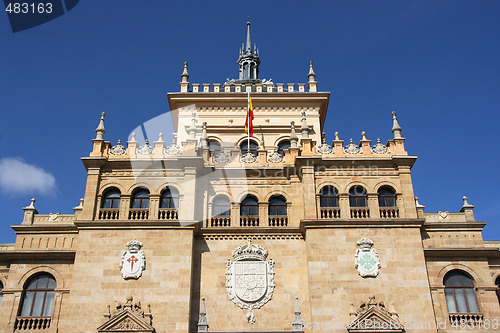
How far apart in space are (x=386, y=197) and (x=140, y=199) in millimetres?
12768

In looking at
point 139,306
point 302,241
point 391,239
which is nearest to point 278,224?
point 302,241

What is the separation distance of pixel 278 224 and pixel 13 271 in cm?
1378

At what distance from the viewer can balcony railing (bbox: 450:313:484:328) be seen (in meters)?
25.4

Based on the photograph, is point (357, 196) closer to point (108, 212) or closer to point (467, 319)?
point (467, 319)

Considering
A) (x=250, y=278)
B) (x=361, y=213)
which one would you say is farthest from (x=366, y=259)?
(x=250, y=278)

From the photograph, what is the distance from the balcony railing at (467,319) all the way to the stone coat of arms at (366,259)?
444 centimetres

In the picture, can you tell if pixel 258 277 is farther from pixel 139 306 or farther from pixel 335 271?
pixel 139 306

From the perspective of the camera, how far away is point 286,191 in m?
28.2

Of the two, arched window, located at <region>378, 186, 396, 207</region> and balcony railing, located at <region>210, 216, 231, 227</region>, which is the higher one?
arched window, located at <region>378, 186, 396, 207</region>

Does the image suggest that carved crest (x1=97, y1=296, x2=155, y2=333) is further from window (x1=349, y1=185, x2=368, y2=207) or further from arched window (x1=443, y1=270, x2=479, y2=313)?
arched window (x1=443, y1=270, x2=479, y2=313)

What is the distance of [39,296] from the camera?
1062 inches

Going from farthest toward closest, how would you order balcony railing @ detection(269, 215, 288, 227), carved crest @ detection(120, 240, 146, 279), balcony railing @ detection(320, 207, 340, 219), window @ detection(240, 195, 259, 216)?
window @ detection(240, 195, 259, 216) < balcony railing @ detection(269, 215, 288, 227) < balcony railing @ detection(320, 207, 340, 219) < carved crest @ detection(120, 240, 146, 279)

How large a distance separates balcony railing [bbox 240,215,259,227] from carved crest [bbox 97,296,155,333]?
21.0ft

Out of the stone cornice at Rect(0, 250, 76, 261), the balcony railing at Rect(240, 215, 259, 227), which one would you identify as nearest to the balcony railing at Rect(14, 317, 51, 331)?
the stone cornice at Rect(0, 250, 76, 261)
